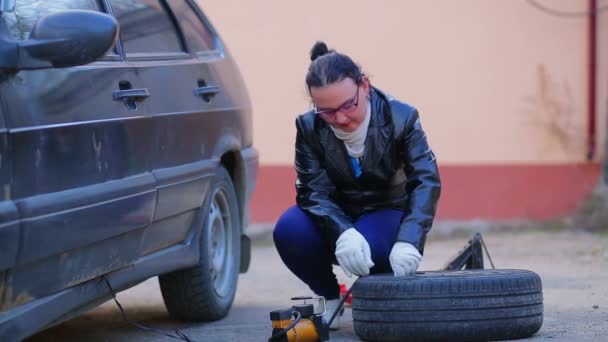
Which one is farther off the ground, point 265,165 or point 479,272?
point 479,272

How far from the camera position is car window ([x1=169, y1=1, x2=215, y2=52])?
530 cm

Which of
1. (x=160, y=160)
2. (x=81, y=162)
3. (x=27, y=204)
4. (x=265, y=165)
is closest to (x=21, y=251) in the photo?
(x=27, y=204)

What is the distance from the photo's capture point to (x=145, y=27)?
4770 millimetres

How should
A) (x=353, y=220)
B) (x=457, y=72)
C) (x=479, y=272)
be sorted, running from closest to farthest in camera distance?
(x=479, y=272) → (x=353, y=220) → (x=457, y=72)

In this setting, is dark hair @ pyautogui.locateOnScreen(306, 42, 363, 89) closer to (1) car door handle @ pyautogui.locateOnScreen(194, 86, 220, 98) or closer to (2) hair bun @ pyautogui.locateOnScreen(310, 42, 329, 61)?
(2) hair bun @ pyautogui.locateOnScreen(310, 42, 329, 61)

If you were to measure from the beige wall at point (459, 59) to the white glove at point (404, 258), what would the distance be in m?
5.00

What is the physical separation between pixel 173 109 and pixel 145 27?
0.45 m

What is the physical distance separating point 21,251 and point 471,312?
1610 millimetres

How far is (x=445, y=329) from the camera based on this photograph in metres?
3.94

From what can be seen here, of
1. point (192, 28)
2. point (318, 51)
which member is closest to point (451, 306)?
point (318, 51)

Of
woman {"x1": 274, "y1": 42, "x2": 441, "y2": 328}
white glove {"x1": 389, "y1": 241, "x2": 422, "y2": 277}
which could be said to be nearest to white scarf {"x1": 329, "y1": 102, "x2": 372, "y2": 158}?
woman {"x1": 274, "y1": 42, "x2": 441, "y2": 328}

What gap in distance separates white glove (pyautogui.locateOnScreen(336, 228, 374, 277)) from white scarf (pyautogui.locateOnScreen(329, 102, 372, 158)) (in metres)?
0.35

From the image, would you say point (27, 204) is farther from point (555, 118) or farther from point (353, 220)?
point (555, 118)

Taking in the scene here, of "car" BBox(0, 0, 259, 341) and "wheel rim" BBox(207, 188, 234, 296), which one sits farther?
"wheel rim" BBox(207, 188, 234, 296)
